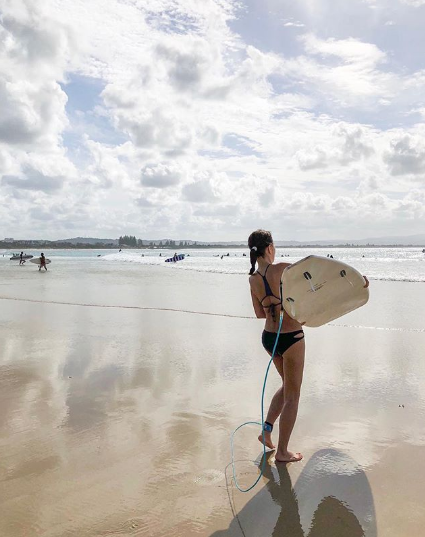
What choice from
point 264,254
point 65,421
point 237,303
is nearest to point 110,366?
point 65,421

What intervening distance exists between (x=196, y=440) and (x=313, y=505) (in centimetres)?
126

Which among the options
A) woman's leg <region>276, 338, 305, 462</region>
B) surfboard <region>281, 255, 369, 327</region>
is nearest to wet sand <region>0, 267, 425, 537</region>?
woman's leg <region>276, 338, 305, 462</region>

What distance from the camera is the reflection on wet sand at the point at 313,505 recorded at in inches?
108

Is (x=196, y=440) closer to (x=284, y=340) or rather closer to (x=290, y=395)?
(x=290, y=395)

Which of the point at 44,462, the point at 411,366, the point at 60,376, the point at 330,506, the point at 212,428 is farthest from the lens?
the point at 411,366

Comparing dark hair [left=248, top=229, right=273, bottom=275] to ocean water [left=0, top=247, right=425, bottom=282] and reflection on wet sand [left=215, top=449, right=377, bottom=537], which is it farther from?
ocean water [left=0, top=247, right=425, bottom=282]

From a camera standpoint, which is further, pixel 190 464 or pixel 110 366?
pixel 110 366

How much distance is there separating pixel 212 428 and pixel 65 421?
1.42 meters

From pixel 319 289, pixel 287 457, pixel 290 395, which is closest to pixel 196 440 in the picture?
pixel 287 457

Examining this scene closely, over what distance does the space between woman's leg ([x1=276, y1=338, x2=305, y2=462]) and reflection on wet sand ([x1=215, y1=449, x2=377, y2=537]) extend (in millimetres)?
105

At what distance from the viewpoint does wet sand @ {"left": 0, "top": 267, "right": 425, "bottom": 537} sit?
9.37 feet

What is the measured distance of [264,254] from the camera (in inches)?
143

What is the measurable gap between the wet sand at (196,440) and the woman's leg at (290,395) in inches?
4.8

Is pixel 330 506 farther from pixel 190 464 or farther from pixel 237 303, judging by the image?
pixel 237 303
